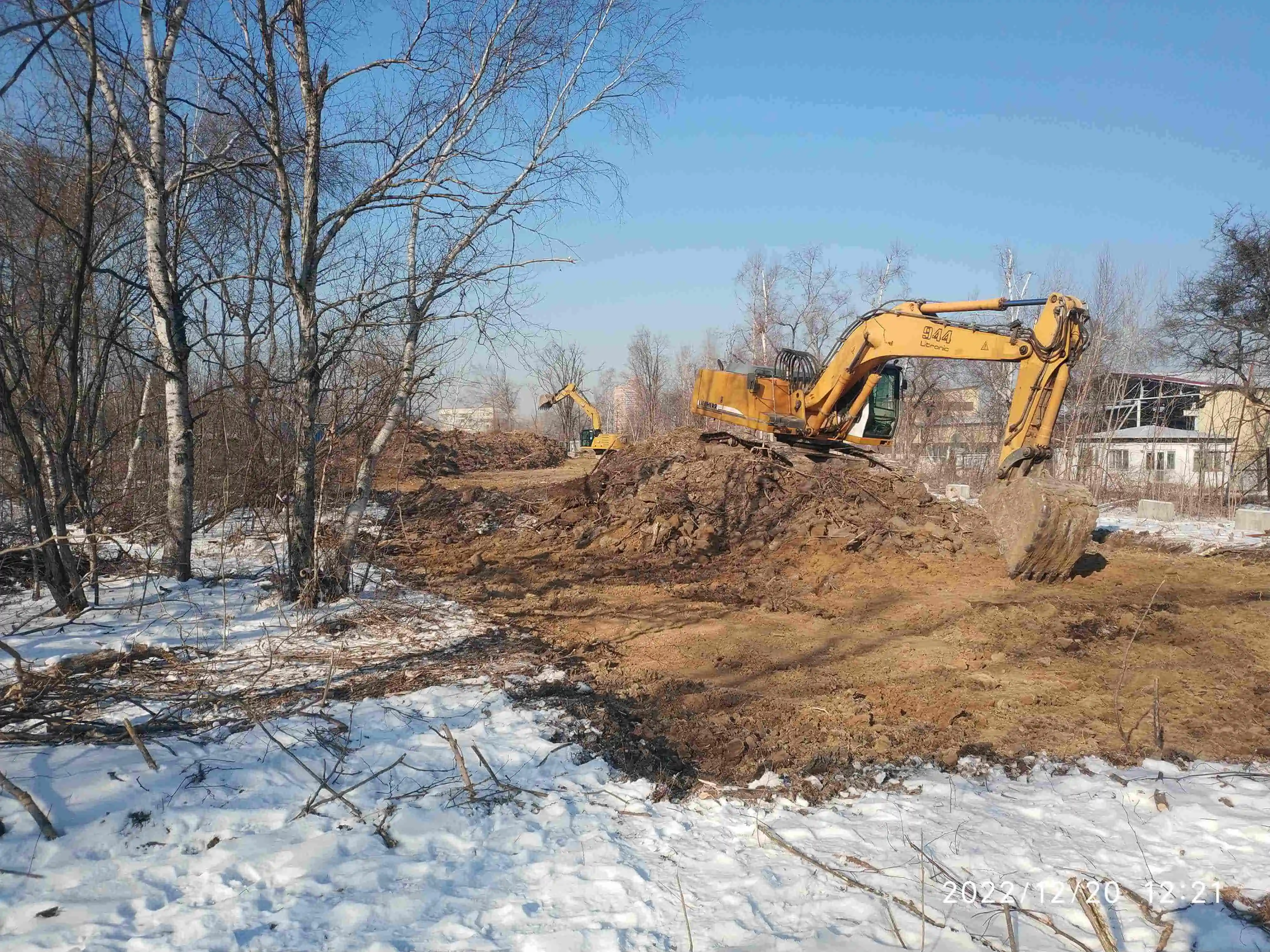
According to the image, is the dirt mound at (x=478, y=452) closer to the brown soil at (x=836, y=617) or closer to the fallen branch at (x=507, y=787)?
the brown soil at (x=836, y=617)

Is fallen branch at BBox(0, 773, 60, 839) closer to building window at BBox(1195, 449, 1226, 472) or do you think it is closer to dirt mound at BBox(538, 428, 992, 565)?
dirt mound at BBox(538, 428, 992, 565)

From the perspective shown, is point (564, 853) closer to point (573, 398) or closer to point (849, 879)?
point (849, 879)

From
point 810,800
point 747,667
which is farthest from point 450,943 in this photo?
point 747,667

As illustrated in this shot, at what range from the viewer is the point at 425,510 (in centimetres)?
1564

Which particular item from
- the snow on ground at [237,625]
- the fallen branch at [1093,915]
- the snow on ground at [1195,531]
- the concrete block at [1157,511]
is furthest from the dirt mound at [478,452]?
the fallen branch at [1093,915]

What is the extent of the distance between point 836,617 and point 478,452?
23294 mm

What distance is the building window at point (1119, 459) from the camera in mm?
28562

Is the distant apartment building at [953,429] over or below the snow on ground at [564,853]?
over

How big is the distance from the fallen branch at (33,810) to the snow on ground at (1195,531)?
531 inches

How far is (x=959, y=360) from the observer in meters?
11.6

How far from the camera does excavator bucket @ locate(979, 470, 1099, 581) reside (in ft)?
27.9

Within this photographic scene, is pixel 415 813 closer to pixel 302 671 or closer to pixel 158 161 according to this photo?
pixel 302 671
